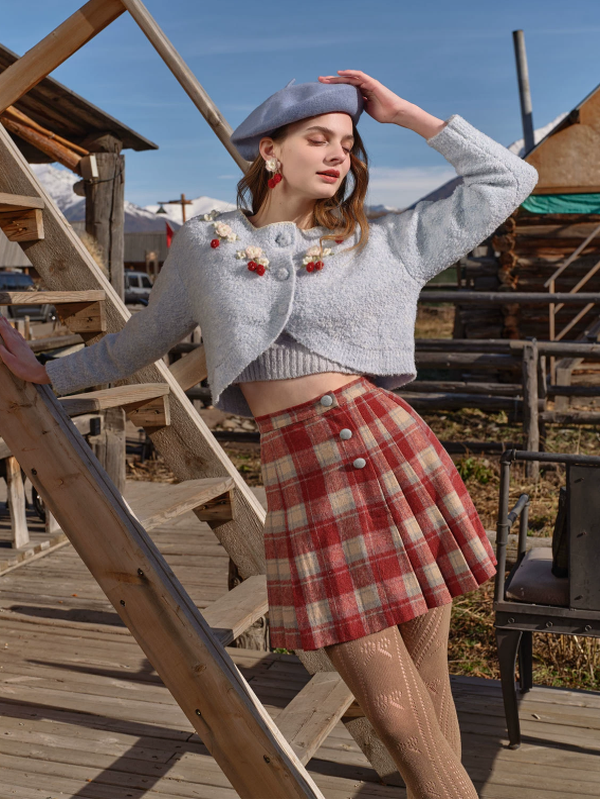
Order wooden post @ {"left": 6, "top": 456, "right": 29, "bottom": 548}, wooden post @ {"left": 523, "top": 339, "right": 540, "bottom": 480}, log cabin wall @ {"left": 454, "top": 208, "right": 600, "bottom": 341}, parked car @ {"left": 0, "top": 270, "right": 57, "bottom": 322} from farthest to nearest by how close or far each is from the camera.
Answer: parked car @ {"left": 0, "top": 270, "right": 57, "bottom": 322} → log cabin wall @ {"left": 454, "top": 208, "right": 600, "bottom": 341} → wooden post @ {"left": 523, "top": 339, "right": 540, "bottom": 480} → wooden post @ {"left": 6, "top": 456, "right": 29, "bottom": 548}

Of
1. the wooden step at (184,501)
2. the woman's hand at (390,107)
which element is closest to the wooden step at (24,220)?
the wooden step at (184,501)

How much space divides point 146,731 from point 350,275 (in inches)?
86.1

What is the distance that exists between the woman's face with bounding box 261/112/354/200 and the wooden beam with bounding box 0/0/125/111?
1.40 metres

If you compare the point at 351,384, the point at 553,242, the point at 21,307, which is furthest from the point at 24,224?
the point at 21,307

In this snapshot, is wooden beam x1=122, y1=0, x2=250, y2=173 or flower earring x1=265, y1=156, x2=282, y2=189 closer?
flower earring x1=265, y1=156, x2=282, y2=189

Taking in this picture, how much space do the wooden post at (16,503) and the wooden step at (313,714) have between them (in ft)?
10.6

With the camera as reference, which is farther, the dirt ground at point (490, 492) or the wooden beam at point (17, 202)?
the dirt ground at point (490, 492)

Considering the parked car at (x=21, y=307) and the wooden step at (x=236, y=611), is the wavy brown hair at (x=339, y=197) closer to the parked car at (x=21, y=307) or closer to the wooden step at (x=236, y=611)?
the wooden step at (x=236, y=611)

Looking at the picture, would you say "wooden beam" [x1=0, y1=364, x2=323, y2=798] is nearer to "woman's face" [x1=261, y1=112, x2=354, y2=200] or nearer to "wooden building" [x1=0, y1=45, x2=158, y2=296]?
"woman's face" [x1=261, y1=112, x2=354, y2=200]

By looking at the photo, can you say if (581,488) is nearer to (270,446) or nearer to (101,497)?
(270,446)

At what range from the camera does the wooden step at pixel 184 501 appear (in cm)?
243

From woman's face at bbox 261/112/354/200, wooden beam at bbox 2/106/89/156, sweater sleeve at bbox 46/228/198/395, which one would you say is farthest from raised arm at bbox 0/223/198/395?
wooden beam at bbox 2/106/89/156

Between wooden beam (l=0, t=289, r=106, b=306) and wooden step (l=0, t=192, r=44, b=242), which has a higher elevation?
wooden step (l=0, t=192, r=44, b=242)

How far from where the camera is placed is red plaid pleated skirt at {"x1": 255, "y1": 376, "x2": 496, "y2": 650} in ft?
5.74
